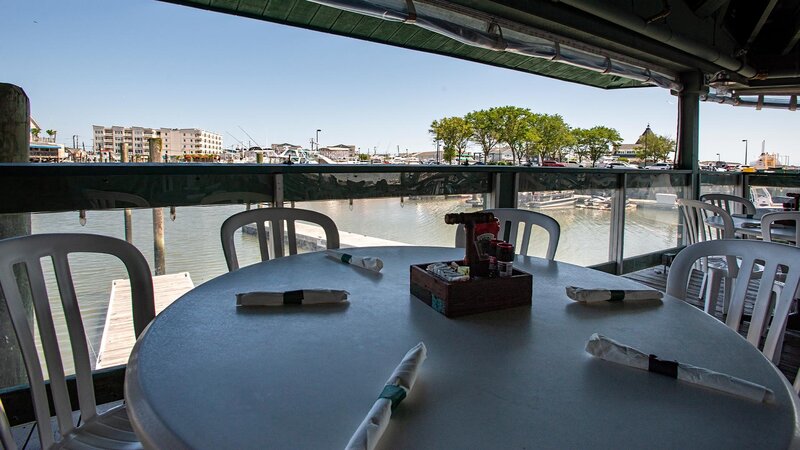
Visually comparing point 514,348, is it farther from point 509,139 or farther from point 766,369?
point 509,139

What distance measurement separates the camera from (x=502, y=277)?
3.80 ft

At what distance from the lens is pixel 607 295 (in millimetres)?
1237

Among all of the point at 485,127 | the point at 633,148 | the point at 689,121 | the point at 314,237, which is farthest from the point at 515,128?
the point at 314,237

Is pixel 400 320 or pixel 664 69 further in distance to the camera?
pixel 664 69

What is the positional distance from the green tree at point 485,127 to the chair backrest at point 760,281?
31.8 ft

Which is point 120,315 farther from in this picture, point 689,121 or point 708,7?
point 689,121

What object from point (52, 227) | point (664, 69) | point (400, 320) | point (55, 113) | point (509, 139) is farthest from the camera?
point (55, 113)

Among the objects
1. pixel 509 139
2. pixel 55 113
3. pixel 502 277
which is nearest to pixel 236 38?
pixel 55 113

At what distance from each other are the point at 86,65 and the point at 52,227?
87.0 feet

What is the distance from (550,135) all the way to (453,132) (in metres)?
4.44

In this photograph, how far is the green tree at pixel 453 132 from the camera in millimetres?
9898

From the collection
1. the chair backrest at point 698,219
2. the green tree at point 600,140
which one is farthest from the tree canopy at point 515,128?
the chair backrest at point 698,219

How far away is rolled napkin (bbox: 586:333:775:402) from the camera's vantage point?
2.40 feet

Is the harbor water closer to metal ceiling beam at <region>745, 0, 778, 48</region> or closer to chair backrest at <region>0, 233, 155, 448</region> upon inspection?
chair backrest at <region>0, 233, 155, 448</region>
